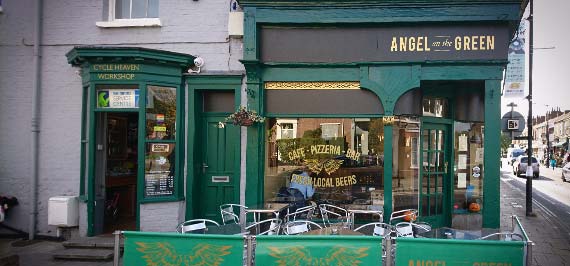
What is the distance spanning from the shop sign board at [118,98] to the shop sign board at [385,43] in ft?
8.94

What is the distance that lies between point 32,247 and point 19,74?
12.4 feet

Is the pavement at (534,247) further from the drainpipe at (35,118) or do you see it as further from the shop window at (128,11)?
the shop window at (128,11)

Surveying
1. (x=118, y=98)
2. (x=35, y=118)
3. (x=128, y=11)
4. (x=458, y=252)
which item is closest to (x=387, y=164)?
(x=458, y=252)

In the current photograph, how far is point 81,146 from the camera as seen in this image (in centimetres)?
802

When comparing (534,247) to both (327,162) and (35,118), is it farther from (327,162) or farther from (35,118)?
(35,118)

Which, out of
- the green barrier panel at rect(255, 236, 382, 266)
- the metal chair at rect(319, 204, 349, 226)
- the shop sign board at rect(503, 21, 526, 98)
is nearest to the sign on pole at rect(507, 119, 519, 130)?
the shop sign board at rect(503, 21, 526, 98)

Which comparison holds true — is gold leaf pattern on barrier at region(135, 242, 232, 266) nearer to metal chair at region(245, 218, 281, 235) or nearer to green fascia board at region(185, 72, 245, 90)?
metal chair at region(245, 218, 281, 235)

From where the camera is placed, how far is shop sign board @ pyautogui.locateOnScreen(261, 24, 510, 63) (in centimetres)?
749

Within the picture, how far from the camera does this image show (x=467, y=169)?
8.86m

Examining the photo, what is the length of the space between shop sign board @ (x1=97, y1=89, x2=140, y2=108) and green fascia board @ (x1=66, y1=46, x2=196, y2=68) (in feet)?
2.05

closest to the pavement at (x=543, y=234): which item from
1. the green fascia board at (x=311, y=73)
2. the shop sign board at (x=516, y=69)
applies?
the shop sign board at (x=516, y=69)

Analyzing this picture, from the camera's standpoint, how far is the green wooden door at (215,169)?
8.16 meters

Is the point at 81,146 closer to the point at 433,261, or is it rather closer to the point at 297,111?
the point at 297,111

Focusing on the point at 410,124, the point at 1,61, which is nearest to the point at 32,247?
the point at 1,61
